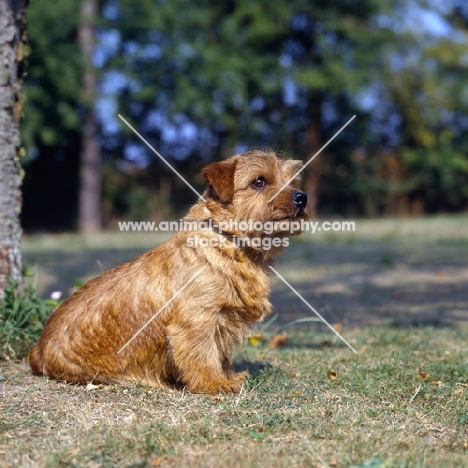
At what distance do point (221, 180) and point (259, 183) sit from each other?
30cm

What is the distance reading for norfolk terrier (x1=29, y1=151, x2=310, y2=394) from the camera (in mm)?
4637

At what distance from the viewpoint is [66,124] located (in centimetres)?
2452

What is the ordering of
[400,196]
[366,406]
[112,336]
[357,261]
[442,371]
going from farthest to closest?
[400,196] < [357,261] < [442,371] < [112,336] < [366,406]

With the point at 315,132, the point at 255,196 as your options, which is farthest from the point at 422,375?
the point at 315,132

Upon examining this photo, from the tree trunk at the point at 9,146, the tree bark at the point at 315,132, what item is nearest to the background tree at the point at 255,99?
the tree bark at the point at 315,132

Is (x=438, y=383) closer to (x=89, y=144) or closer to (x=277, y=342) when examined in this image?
(x=277, y=342)

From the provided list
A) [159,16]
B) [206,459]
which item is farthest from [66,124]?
[206,459]

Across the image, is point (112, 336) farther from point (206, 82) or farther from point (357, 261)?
point (206, 82)

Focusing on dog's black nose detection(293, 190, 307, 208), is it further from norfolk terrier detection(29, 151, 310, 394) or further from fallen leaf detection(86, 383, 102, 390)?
fallen leaf detection(86, 383, 102, 390)

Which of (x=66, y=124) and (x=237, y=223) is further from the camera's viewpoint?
(x=66, y=124)

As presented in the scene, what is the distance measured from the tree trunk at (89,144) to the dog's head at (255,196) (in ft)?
68.8

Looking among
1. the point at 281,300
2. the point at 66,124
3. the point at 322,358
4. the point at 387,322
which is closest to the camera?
the point at 322,358

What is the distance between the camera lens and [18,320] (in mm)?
5703

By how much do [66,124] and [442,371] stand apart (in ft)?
69.9
